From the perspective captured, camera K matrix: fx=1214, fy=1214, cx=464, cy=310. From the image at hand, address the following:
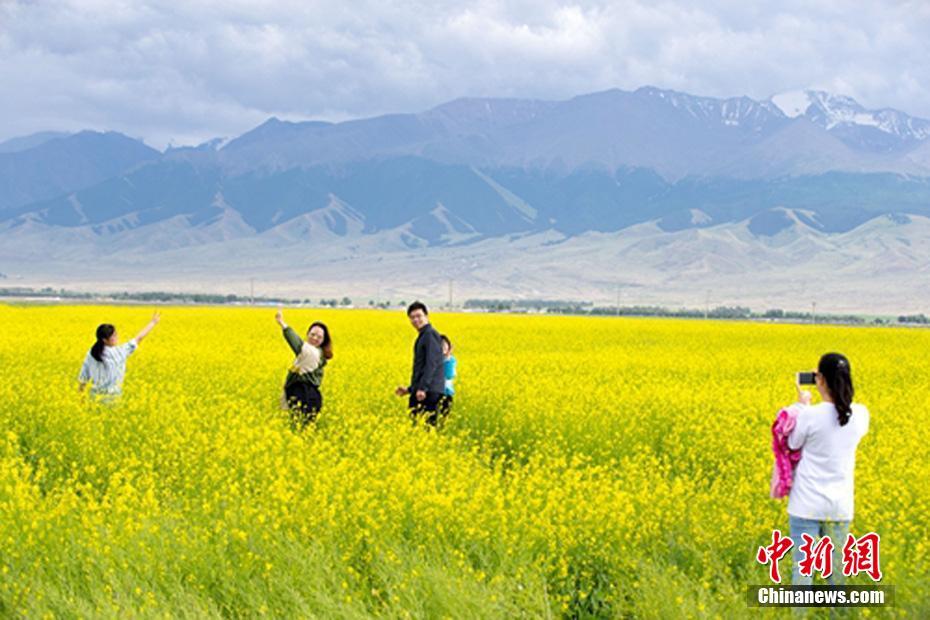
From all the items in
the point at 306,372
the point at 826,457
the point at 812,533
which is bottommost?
the point at 812,533

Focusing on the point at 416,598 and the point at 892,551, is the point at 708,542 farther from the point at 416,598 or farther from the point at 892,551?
the point at 416,598

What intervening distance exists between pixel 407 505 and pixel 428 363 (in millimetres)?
3694

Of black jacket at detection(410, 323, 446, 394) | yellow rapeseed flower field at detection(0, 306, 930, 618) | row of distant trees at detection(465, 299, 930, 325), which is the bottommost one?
yellow rapeseed flower field at detection(0, 306, 930, 618)

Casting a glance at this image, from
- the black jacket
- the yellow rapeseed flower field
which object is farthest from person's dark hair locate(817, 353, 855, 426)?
the black jacket

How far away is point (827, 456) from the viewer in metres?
7.19

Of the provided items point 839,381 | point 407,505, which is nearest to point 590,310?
point 407,505

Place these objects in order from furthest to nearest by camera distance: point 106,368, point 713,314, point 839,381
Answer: point 713,314 → point 106,368 → point 839,381

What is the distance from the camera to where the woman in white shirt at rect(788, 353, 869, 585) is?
7.08m

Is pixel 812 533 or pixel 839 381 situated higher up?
pixel 839 381

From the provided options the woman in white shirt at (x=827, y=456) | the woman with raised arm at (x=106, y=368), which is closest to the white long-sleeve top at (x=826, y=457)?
the woman in white shirt at (x=827, y=456)

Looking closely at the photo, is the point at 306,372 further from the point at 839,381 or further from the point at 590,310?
the point at 590,310

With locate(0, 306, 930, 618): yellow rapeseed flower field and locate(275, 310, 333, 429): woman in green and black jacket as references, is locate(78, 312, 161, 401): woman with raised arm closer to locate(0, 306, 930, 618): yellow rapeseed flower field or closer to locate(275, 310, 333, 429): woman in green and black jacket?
locate(0, 306, 930, 618): yellow rapeseed flower field

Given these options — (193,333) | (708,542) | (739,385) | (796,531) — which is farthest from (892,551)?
(193,333)

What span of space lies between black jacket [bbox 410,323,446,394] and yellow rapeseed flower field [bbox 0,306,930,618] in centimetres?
65
